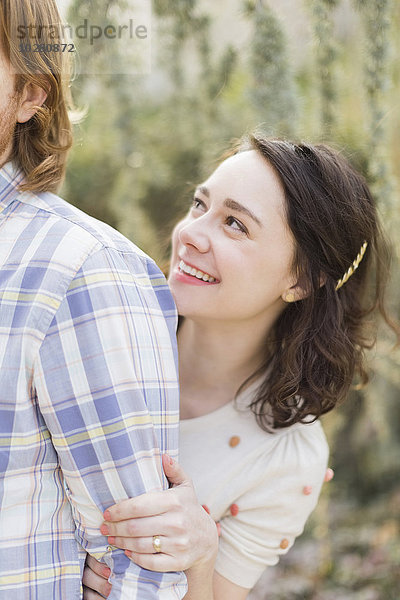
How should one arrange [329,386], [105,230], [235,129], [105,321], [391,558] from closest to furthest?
[105,321], [105,230], [329,386], [235,129], [391,558]

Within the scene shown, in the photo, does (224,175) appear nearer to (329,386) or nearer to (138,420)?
(329,386)

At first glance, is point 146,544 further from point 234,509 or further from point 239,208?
point 239,208

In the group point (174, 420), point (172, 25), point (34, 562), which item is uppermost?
point (172, 25)

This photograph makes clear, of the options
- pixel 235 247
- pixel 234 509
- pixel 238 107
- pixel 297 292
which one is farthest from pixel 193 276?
pixel 238 107

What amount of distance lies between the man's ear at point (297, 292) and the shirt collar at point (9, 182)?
0.69 m

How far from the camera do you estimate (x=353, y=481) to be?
3.18 m

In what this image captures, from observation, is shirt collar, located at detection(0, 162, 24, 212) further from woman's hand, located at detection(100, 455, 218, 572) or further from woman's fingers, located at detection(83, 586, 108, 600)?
woman's fingers, located at detection(83, 586, 108, 600)

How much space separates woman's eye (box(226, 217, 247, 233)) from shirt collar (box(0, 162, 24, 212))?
0.47 metres

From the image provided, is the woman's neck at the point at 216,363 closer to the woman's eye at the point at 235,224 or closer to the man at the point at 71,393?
the woman's eye at the point at 235,224

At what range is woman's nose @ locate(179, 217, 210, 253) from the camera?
56.5 inches

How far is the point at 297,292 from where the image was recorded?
5.17 feet

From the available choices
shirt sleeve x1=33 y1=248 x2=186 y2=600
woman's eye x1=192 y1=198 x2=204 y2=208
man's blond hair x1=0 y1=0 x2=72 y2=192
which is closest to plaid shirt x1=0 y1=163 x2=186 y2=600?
shirt sleeve x1=33 y1=248 x2=186 y2=600

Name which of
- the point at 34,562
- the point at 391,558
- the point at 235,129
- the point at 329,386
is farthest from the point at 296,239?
the point at 391,558

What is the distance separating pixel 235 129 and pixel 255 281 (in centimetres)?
82
